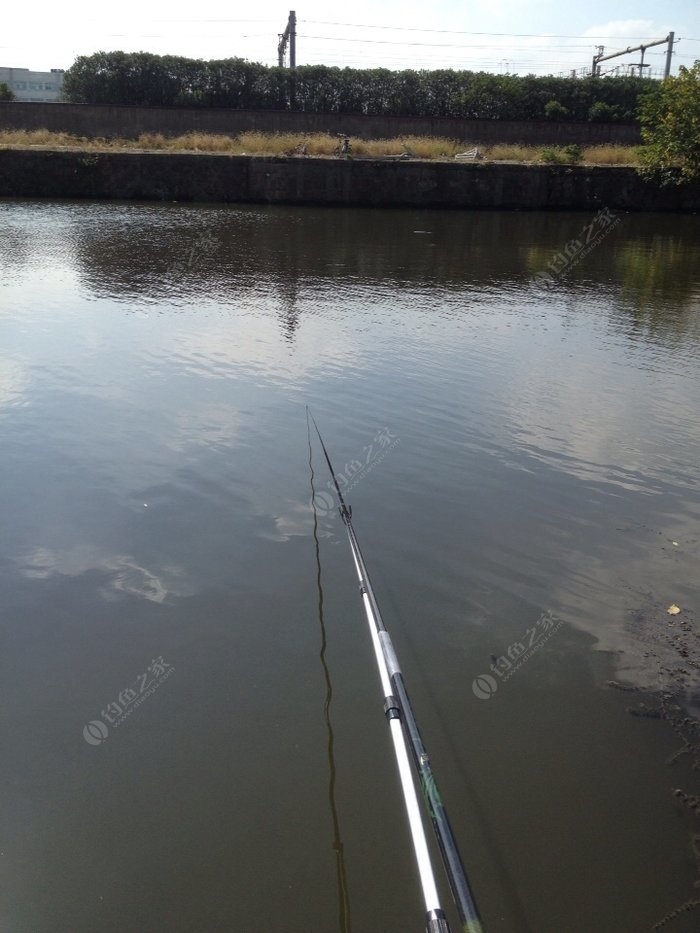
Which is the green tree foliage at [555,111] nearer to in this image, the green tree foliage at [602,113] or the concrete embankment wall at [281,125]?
the green tree foliage at [602,113]

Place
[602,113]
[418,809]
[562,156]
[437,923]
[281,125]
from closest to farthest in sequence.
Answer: [437,923] < [418,809] < [562,156] < [281,125] < [602,113]

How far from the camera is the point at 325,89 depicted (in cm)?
4128

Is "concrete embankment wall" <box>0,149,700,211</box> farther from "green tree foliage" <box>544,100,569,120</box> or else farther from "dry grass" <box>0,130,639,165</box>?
"green tree foliage" <box>544,100,569,120</box>

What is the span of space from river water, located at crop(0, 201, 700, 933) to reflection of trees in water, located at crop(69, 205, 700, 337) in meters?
3.10

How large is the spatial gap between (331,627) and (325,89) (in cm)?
4242

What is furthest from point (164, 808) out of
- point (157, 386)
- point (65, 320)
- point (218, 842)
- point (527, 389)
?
point (65, 320)

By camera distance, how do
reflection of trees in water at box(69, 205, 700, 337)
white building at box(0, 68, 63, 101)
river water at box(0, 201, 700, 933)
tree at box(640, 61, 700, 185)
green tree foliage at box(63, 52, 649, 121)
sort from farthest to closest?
white building at box(0, 68, 63, 101)
green tree foliage at box(63, 52, 649, 121)
tree at box(640, 61, 700, 185)
reflection of trees in water at box(69, 205, 700, 337)
river water at box(0, 201, 700, 933)

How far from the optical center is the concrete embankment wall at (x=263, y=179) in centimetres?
2508

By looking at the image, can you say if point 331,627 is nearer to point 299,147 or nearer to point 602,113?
point 299,147

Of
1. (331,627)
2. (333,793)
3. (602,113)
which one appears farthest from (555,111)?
(333,793)

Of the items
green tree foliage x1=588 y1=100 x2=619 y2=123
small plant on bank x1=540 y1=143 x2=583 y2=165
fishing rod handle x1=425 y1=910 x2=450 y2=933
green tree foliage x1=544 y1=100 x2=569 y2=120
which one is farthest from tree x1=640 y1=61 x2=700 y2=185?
fishing rod handle x1=425 y1=910 x2=450 y2=933

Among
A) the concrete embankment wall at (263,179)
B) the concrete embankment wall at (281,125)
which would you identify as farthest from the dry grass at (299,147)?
the concrete embankment wall at (281,125)

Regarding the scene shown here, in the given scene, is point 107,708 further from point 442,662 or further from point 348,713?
point 442,662

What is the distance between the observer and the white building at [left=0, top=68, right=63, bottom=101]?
90.1 metres
